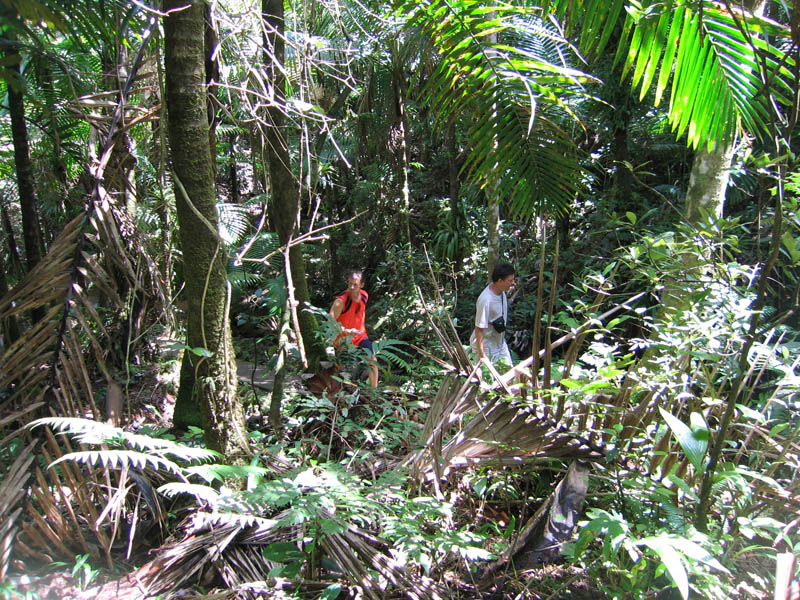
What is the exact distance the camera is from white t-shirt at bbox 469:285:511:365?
168 inches

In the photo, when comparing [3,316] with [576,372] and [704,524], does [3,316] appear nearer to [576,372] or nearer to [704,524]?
[576,372]

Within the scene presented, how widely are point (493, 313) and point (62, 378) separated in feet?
9.98

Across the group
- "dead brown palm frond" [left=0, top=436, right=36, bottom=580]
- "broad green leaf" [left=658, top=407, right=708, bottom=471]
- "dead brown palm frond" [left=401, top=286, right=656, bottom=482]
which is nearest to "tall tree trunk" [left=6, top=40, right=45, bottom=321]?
"dead brown palm frond" [left=0, top=436, right=36, bottom=580]

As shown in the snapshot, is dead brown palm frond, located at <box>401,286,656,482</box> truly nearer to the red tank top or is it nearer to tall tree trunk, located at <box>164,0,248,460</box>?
tall tree trunk, located at <box>164,0,248,460</box>

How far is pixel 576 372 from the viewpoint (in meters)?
2.44

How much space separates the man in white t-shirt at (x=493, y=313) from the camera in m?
4.27

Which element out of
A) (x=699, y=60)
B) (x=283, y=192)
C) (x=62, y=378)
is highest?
(x=699, y=60)

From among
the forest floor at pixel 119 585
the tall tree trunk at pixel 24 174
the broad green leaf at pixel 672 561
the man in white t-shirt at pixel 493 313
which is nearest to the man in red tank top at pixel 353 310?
the man in white t-shirt at pixel 493 313

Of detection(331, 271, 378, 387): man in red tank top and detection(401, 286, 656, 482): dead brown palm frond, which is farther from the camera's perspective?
detection(331, 271, 378, 387): man in red tank top

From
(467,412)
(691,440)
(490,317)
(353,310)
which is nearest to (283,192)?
(353,310)

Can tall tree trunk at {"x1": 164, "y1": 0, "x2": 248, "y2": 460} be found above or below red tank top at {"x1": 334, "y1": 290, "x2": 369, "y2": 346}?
above

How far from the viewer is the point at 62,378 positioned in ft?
7.90

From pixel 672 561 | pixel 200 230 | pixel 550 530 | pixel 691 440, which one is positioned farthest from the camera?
pixel 200 230

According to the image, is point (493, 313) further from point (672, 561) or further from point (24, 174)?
point (24, 174)
